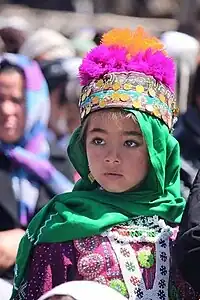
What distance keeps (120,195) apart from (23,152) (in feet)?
5.57

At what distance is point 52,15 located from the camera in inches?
485

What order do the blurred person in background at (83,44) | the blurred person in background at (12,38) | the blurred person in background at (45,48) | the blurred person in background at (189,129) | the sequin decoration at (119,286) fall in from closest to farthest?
the sequin decoration at (119,286)
the blurred person in background at (189,129)
the blurred person in background at (45,48)
the blurred person in background at (12,38)
the blurred person in background at (83,44)

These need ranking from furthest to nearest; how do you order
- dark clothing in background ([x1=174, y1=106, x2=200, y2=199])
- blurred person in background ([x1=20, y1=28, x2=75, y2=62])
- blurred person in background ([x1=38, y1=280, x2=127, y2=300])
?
blurred person in background ([x1=20, y1=28, x2=75, y2=62]) < dark clothing in background ([x1=174, y1=106, x2=200, y2=199]) < blurred person in background ([x1=38, y1=280, x2=127, y2=300])

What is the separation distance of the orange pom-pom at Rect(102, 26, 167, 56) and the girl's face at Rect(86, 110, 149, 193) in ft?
0.81

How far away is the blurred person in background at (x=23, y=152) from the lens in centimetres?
437

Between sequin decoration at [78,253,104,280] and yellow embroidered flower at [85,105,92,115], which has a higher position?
yellow embroidered flower at [85,105,92,115]

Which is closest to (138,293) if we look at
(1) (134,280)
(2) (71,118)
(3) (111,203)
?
(1) (134,280)

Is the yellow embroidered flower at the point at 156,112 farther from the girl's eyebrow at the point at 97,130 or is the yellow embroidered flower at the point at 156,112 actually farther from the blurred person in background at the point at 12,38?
the blurred person in background at the point at 12,38

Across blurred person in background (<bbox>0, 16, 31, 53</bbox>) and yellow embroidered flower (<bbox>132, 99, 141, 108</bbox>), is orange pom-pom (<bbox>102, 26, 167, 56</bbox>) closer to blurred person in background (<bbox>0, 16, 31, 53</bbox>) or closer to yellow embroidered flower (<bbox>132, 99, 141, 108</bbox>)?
yellow embroidered flower (<bbox>132, 99, 141, 108</bbox>)

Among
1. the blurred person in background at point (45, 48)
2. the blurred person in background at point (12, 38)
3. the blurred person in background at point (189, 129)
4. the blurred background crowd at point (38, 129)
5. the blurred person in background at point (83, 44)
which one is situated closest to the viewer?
the blurred person in background at point (189, 129)

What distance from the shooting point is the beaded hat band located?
3006 mm

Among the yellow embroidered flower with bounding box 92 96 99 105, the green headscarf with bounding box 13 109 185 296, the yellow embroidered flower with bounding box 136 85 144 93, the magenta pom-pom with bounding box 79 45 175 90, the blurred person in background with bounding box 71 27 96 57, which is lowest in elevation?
the blurred person in background with bounding box 71 27 96 57

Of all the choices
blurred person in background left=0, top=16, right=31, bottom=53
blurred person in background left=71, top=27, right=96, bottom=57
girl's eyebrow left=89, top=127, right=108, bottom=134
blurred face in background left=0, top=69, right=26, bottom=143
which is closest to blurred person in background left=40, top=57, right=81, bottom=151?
blurred face in background left=0, top=69, right=26, bottom=143

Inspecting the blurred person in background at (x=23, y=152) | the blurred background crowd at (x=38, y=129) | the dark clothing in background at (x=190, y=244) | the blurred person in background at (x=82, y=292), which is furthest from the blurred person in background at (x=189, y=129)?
the blurred person in background at (x=82, y=292)
